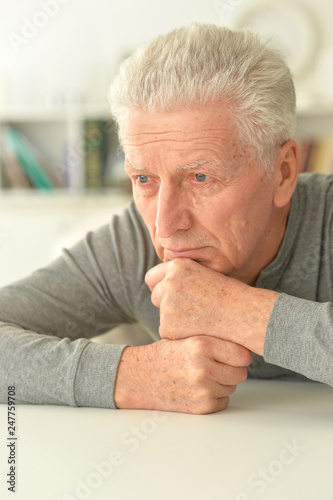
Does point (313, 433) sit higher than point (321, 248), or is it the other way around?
point (321, 248)

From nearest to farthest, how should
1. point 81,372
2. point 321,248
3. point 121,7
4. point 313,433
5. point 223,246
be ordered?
1. point 313,433
2. point 81,372
3. point 223,246
4. point 321,248
5. point 121,7

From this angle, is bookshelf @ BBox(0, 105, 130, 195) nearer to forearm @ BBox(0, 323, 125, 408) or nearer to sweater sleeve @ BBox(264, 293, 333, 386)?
forearm @ BBox(0, 323, 125, 408)

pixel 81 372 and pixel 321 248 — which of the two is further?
pixel 321 248

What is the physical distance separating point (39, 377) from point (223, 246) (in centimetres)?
42

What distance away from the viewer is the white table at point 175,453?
2.52ft

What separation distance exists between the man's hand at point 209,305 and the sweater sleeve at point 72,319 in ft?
0.40

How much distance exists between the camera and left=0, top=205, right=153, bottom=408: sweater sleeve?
109 centimetres

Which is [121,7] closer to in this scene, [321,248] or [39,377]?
[321,248]

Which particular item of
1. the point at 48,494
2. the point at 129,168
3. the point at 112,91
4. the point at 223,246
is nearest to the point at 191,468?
the point at 48,494

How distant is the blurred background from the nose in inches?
105

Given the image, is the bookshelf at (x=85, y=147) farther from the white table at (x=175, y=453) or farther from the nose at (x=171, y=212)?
the white table at (x=175, y=453)

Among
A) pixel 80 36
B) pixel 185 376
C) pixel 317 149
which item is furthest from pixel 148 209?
pixel 80 36

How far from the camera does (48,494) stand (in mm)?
760

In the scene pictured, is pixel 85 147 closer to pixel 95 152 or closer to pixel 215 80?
pixel 95 152
